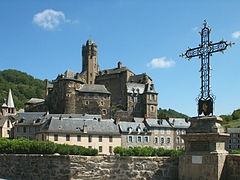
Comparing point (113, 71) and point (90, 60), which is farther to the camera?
point (90, 60)

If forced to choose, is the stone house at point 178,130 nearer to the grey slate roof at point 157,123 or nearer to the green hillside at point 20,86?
the grey slate roof at point 157,123

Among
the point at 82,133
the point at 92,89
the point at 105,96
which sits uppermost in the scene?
the point at 92,89

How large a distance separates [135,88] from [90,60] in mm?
Answer: 23506

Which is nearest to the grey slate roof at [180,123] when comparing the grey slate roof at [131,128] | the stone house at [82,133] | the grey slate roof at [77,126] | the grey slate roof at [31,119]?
the grey slate roof at [131,128]

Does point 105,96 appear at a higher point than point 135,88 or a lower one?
lower

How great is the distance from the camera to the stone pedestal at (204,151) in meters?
10.4

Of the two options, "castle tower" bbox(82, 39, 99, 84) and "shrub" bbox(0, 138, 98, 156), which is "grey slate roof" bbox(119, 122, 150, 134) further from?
"castle tower" bbox(82, 39, 99, 84)

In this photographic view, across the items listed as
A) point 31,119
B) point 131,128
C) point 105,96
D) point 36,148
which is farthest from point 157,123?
point 36,148

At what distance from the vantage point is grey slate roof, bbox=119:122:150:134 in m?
52.0

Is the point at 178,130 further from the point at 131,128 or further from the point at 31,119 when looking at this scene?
the point at 31,119

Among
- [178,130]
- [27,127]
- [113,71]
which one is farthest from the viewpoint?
[113,71]

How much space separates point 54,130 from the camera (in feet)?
144

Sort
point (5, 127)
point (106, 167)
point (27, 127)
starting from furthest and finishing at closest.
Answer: point (5, 127)
point (27, 127)
point (106, 167)

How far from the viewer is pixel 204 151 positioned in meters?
10.8
